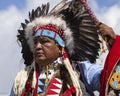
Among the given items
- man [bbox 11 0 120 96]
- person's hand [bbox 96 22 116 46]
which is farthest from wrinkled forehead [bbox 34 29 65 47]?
person's hand [bbox 96 22 116 46]

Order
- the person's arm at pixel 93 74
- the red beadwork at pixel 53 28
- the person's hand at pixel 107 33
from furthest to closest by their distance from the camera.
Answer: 1. the red beadwork at pixel 53 28
2. the person's arm at pixel 93 74
3. the person's hand at pixel 107 33

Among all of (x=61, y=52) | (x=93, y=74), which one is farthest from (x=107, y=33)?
(x=61, y=52)

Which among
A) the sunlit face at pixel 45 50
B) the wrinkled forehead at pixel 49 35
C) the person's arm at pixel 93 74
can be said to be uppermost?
the wrinkled forehead at pixel 49 35

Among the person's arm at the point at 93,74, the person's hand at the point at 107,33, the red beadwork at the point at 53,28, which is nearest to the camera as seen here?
the person's hand at the point at 107,33

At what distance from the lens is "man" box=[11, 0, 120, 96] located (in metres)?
4.95

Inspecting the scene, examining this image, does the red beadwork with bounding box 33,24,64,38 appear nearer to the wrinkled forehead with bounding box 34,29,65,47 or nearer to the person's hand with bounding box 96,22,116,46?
the wrinkled forehead with bounding box 34,29,65,47

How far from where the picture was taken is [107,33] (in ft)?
15.1

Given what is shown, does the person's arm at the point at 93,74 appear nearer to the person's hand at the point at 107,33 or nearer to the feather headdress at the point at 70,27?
the feather headdress at the point at 70,27

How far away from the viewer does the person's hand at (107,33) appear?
4.62 meters

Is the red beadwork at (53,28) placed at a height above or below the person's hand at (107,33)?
above

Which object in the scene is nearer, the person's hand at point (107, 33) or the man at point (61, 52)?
the person's hand at point (107, 33)

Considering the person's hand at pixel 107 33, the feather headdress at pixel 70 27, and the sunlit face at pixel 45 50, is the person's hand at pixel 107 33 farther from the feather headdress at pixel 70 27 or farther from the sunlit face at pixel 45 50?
the sunlit face at pixel 45 50

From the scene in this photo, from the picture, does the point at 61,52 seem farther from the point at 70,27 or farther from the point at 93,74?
the point at 93,74

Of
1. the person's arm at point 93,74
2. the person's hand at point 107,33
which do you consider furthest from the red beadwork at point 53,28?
the person's hand at point 107,33
